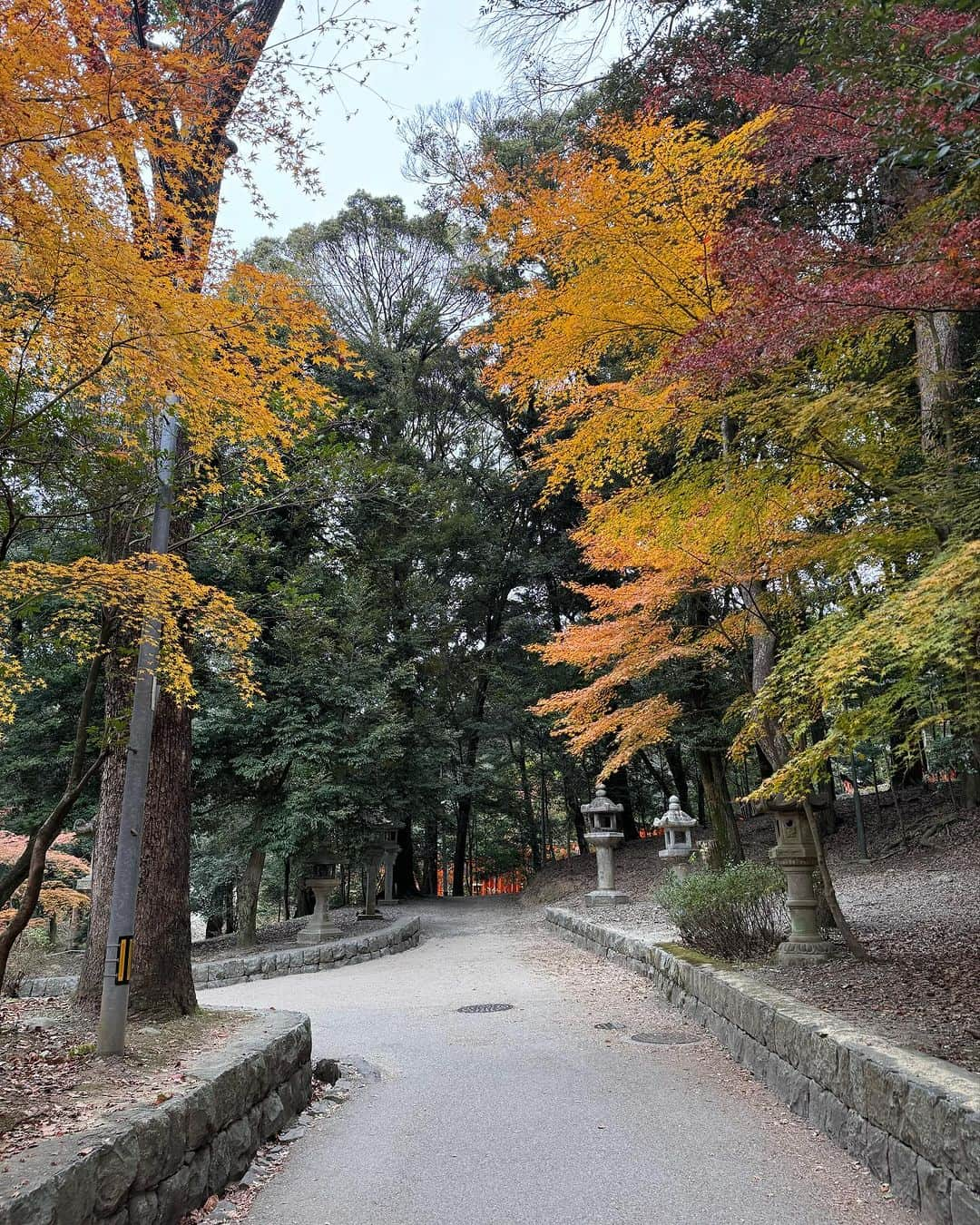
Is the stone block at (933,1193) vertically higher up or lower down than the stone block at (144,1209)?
lower down

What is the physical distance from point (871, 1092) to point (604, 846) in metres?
11.3

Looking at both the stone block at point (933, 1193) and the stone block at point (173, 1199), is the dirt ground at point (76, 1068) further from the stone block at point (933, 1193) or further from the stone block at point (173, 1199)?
the stone block at point (933, 1193)

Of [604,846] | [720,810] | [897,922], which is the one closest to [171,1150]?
[897,922]

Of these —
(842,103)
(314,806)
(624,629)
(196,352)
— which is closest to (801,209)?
(842,103)

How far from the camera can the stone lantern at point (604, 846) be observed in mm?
14125

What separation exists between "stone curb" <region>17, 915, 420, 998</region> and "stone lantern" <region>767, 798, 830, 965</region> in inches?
271

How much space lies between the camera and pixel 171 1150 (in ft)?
9.91

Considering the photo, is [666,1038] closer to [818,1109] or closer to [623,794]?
[818,1109]

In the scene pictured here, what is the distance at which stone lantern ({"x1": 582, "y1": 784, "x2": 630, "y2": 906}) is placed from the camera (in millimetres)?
14125

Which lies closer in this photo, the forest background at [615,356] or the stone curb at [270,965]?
the forest background at [615,356]

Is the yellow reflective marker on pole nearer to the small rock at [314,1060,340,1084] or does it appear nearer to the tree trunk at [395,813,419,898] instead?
the small rock at [314,1060,340,1084]

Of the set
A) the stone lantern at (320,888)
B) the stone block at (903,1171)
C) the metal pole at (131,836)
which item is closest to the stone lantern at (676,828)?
the stone lantern at (320,888)

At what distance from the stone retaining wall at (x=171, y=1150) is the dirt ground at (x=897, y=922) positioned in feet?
10.7

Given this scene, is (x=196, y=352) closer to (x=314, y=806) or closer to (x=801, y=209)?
(x=801, y=209)
